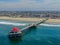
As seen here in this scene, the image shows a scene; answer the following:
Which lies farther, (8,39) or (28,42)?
(8,39)

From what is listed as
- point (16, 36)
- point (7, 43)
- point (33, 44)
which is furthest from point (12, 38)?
point (33, 44)

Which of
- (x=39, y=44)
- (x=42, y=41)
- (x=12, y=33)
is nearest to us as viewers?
(x=39, y=44)

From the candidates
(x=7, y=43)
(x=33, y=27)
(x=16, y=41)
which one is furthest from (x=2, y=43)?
(x=33, y=27)

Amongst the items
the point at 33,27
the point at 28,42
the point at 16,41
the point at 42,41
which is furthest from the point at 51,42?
the point at 33,27

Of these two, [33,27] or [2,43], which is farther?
[33,27]

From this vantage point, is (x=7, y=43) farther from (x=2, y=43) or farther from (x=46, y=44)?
(x=46, y=44)

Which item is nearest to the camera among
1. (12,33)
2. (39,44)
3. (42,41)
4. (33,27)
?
(39,44)

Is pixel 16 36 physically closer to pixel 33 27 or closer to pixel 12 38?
pixel 12 38

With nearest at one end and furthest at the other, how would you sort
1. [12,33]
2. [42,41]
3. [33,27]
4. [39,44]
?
1. [39,44]
2. [42,41]
3. [12,33]
4. [33,27]
